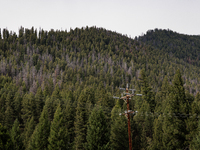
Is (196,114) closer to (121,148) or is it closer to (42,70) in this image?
(121,148)

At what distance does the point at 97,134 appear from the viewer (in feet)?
95.6

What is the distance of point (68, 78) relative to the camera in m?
134

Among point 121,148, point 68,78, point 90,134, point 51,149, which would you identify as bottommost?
point 121,148

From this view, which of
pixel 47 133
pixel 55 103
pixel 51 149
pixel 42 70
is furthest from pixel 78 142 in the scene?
pixel 42 70

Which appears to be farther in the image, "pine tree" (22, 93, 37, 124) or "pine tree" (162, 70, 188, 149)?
"pine tree" (22, 93, 37, 124)

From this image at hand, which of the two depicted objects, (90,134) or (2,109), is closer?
(90,134)

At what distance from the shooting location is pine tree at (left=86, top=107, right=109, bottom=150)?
28394 mm

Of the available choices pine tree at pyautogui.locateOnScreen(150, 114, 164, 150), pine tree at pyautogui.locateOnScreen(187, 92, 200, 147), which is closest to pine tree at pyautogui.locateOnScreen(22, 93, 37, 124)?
pine tree at pyautogui.locateOnScreen(150, 114, 164, 150)

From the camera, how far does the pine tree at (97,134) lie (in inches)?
1118

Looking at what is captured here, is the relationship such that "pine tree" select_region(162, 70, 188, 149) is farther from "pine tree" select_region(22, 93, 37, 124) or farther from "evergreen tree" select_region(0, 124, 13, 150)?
"pine tree" select_region(22, 93, 37, 124)

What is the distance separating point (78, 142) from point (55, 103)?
2270 centimetres

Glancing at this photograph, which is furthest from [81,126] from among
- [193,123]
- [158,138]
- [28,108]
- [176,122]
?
[28,108]

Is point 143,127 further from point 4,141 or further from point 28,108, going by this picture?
point 28,108

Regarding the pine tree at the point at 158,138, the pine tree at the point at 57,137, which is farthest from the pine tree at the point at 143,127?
the pine tree at the point at 57,137
